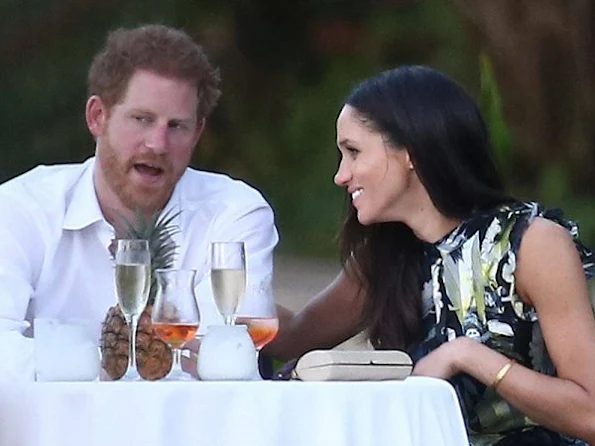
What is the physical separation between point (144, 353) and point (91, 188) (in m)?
0.78

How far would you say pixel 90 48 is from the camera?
5492 mm

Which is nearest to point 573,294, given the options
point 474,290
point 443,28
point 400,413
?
point 474,290

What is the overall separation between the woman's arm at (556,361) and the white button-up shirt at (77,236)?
0.43 m

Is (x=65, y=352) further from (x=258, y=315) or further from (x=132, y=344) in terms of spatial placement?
(x=258, y=315)

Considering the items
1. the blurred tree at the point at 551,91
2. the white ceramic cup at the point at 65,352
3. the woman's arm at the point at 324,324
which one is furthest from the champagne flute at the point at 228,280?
the blurred tree at the point at 551,91

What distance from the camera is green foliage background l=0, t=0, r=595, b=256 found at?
17.7ft

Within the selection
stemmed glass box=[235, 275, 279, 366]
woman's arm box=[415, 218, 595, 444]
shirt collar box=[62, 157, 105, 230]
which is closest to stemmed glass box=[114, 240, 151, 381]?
stemmed glass box=[235, 275, 279, 366]

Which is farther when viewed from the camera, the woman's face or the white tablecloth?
the woman's face

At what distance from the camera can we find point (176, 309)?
67.4 inches

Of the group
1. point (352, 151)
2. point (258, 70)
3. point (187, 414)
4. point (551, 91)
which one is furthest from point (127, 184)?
point (258, 70)

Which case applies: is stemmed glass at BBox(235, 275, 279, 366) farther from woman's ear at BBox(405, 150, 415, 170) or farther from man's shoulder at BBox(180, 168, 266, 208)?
man's shoulder at BBox(180, 168, 266, 208)

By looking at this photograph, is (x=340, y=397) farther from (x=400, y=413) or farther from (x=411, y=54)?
(x=411, y=54)

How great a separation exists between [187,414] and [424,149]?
0.79 meters

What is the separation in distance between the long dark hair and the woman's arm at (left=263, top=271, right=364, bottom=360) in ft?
0.78
